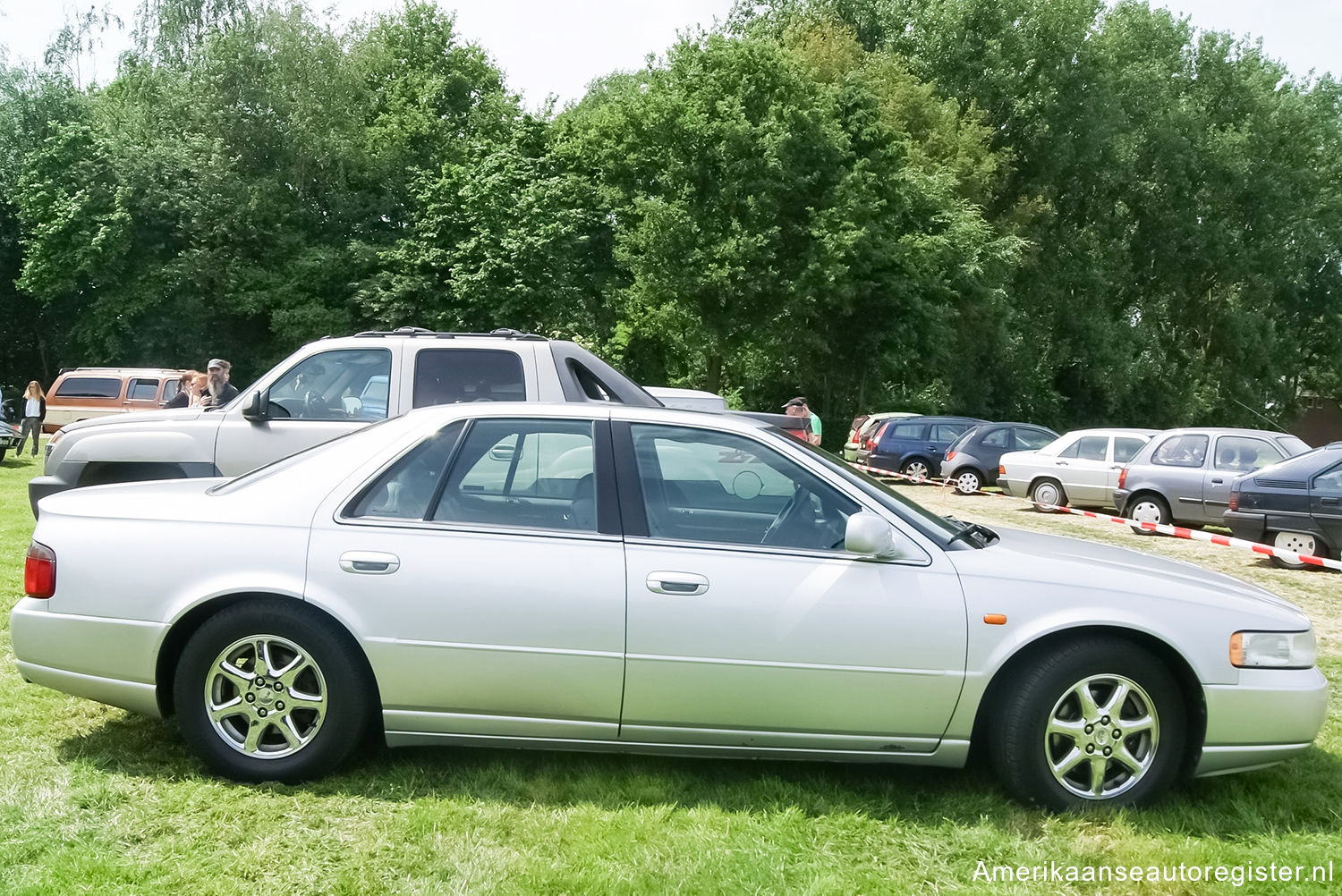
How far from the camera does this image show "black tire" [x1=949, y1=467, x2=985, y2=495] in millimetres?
24078

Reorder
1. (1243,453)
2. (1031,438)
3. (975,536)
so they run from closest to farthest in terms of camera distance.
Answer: (975,536), (1243,453), (1031,438)

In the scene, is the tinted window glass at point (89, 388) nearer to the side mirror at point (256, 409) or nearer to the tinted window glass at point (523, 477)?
the side mirror at point (256, 409)

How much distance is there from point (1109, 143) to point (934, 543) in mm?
43248

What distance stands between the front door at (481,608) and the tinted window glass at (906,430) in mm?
23103

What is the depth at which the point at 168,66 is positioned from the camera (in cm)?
4197

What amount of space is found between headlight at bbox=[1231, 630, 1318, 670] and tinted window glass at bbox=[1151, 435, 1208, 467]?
1269 cm

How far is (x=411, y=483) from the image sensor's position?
4.61 meters

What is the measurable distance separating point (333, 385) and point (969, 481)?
18.0 metres

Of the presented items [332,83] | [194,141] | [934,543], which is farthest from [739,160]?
[934,543]

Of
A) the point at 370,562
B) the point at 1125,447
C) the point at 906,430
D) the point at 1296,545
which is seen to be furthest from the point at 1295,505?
the point at 906,430

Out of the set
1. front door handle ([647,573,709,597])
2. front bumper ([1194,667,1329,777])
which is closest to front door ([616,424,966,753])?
front door handle ([647,573,709,597])

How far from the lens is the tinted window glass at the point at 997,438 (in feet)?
79.6

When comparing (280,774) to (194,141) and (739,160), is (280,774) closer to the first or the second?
(739,160)

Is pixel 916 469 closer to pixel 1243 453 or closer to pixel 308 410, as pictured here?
pixel 1243 453
